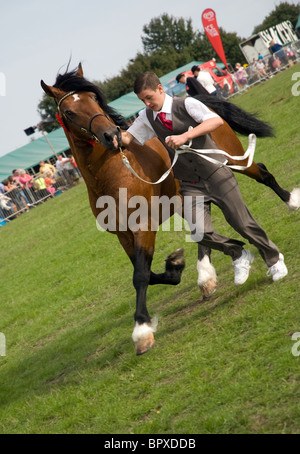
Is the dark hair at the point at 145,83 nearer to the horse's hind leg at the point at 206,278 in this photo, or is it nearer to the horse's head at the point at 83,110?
the horse's head at the point at 83,110

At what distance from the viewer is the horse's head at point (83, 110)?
17.2ft

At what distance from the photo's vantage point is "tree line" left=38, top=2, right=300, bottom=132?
267 feet

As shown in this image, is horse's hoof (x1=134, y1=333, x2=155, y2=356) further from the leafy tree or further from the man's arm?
the leafy tree

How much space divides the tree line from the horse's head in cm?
5227

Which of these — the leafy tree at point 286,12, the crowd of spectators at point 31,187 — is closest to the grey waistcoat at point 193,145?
the crowd of spectators at point 31,187

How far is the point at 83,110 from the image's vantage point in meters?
5.48

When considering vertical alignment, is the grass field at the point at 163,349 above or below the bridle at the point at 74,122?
below

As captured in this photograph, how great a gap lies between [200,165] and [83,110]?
1237 millimetres

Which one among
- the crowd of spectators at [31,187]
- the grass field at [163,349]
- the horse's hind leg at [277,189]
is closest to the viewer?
the grass field at [163,349]

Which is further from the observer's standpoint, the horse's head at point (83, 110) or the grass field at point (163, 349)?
the horse's head at point (83, 110)

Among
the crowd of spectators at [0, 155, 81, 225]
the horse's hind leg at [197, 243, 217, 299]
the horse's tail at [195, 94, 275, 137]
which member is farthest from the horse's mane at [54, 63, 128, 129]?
the crowd of spectators at [0, 155, 81, 225]

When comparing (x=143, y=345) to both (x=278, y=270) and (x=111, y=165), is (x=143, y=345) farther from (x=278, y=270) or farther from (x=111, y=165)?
(x=111, y=165)

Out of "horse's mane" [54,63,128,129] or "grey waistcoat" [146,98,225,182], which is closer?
"grey waistcoat" [146,98,225,182]
